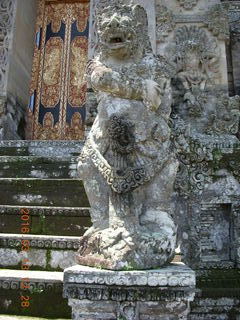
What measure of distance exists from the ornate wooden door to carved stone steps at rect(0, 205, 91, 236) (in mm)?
5446

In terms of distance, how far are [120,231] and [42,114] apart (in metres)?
7.66

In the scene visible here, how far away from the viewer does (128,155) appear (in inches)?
101

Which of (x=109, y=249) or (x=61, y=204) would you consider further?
(x=61, y=204)

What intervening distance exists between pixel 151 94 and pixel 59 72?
7.53 metres

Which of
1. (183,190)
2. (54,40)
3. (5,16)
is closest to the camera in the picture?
(183,190)

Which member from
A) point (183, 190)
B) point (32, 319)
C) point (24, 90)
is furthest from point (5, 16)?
point (32, 319)

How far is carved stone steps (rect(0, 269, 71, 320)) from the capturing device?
9.85 ft

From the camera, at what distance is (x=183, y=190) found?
3568 millimetres

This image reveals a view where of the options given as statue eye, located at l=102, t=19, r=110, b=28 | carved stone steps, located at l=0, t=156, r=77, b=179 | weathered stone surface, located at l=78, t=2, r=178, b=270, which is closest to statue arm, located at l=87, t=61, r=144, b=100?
weathered stone surface, located at l=78, t=2, r=178, b=270

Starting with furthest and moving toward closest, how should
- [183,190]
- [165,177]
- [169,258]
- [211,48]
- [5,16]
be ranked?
[5,16] < [211,48] < [183,190] < [165,177] < [169,258]

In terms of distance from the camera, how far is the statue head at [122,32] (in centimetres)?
275

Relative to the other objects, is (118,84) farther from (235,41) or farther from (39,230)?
(235,41)

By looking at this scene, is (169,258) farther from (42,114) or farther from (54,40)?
(54,40)

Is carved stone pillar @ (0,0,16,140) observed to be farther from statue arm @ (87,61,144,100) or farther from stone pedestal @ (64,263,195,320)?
stone pedestal @ (64,263,195,320)
